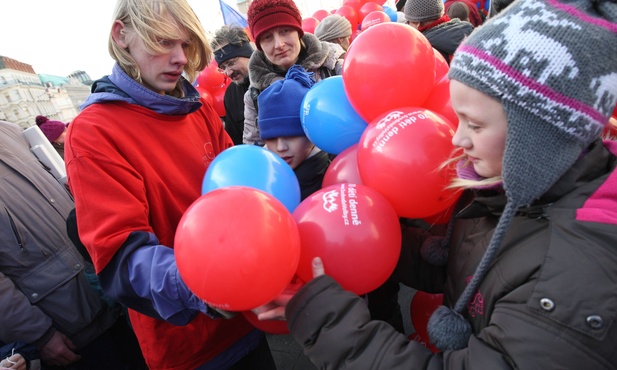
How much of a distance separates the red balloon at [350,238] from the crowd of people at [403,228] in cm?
7

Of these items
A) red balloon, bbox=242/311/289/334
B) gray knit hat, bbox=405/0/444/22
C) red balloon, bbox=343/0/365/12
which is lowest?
red balloon, bbox=242/311/289/334

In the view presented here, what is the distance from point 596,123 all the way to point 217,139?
1553 millimetres

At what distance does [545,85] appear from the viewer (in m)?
0.78

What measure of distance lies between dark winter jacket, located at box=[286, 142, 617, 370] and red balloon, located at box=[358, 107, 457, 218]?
19cm

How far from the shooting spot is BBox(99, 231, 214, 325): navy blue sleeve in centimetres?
108

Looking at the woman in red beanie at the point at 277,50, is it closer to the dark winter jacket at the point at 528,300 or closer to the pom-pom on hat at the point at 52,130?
the pom-pom on hat at the point at 52,130

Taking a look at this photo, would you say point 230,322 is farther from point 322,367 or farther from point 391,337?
point 391,337

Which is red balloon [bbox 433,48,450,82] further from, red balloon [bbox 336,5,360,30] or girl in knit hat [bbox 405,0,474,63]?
red balloon [bbox 336,5,360,30]

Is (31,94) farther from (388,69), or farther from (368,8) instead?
(388,69)

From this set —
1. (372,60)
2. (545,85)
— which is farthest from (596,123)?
(372,60)

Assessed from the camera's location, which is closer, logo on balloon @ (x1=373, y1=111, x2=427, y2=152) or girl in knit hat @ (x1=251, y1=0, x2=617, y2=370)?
girl in knit hat @ (x1=251, y1=0, x2=617, y2=370)

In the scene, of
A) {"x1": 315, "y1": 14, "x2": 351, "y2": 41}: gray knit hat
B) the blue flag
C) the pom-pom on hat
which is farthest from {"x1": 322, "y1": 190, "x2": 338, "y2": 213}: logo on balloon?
the blue flag

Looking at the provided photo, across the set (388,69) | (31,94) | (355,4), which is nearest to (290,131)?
(388,69)

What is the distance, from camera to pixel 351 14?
8.16 meters
